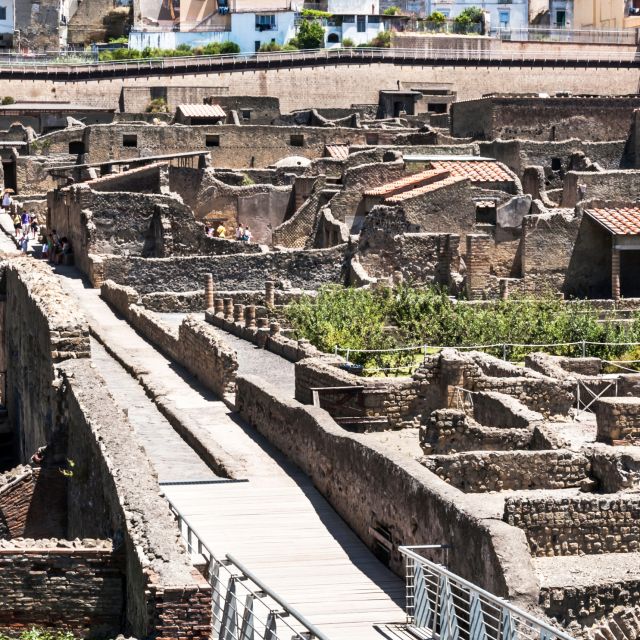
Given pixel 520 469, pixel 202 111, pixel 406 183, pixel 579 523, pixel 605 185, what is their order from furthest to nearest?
pixel 202 111 < pixel 605 185 < pixel 406 183 < pixel 520 469 < pixel 579 523

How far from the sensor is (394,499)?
13172 millimetres

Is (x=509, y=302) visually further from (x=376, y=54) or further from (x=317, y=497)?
(x=376, y=54)

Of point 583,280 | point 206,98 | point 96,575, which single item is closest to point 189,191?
point 583,280

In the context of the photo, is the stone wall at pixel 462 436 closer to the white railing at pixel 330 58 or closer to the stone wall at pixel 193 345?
the stone wall at pixel 193 345

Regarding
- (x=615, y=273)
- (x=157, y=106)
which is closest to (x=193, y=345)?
(x=615, y=273)

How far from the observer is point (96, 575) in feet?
40.2

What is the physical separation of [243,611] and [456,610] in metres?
1.46

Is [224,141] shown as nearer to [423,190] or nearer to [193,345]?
[423,190]

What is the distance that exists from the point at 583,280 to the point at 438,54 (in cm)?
3436

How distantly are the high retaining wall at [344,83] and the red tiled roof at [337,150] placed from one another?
513 inches

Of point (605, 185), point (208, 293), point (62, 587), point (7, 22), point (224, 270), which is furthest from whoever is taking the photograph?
point (7, 22)

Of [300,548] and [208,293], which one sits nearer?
[300,548]

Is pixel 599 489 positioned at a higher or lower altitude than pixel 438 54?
lower

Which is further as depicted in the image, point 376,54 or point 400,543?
point 376,54
